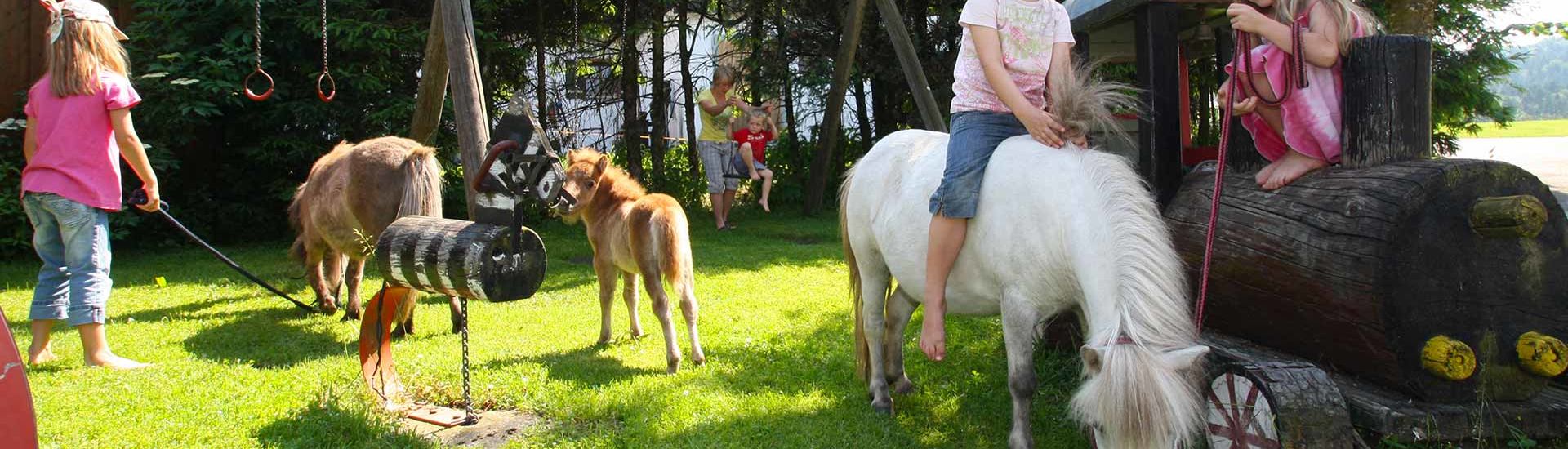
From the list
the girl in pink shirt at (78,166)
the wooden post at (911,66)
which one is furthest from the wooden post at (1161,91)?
the wooden post at (911,66)

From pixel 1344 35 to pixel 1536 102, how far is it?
423 feet

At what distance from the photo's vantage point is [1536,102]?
106m

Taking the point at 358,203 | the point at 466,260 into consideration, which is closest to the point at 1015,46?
the point at 466,260

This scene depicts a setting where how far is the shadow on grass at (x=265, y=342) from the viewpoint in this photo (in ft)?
18.9

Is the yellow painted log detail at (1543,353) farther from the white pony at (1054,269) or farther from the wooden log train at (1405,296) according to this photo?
the white pony at (1054,269)

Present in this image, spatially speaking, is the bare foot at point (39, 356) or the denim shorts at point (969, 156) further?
the bare foot at point (39, 356)

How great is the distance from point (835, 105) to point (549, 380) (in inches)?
287

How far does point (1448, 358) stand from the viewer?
120 inches

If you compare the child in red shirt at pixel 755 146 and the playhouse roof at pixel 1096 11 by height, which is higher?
the playhouse roof at pixel 1096 11

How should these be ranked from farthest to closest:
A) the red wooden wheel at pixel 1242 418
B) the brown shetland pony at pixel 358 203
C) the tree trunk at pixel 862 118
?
the tree trunk at pixel 862 118, the brown shetland pony at pixel 358 203, the red wooden wheel at pixel 1242 418

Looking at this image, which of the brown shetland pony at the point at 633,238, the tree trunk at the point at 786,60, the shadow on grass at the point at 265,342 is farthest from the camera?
the tree trunk at the point at 786,60

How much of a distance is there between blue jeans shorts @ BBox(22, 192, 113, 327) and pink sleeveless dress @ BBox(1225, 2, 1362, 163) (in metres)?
5.48

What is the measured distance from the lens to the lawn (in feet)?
14.1

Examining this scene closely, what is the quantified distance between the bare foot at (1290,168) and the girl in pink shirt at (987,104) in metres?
0.70
